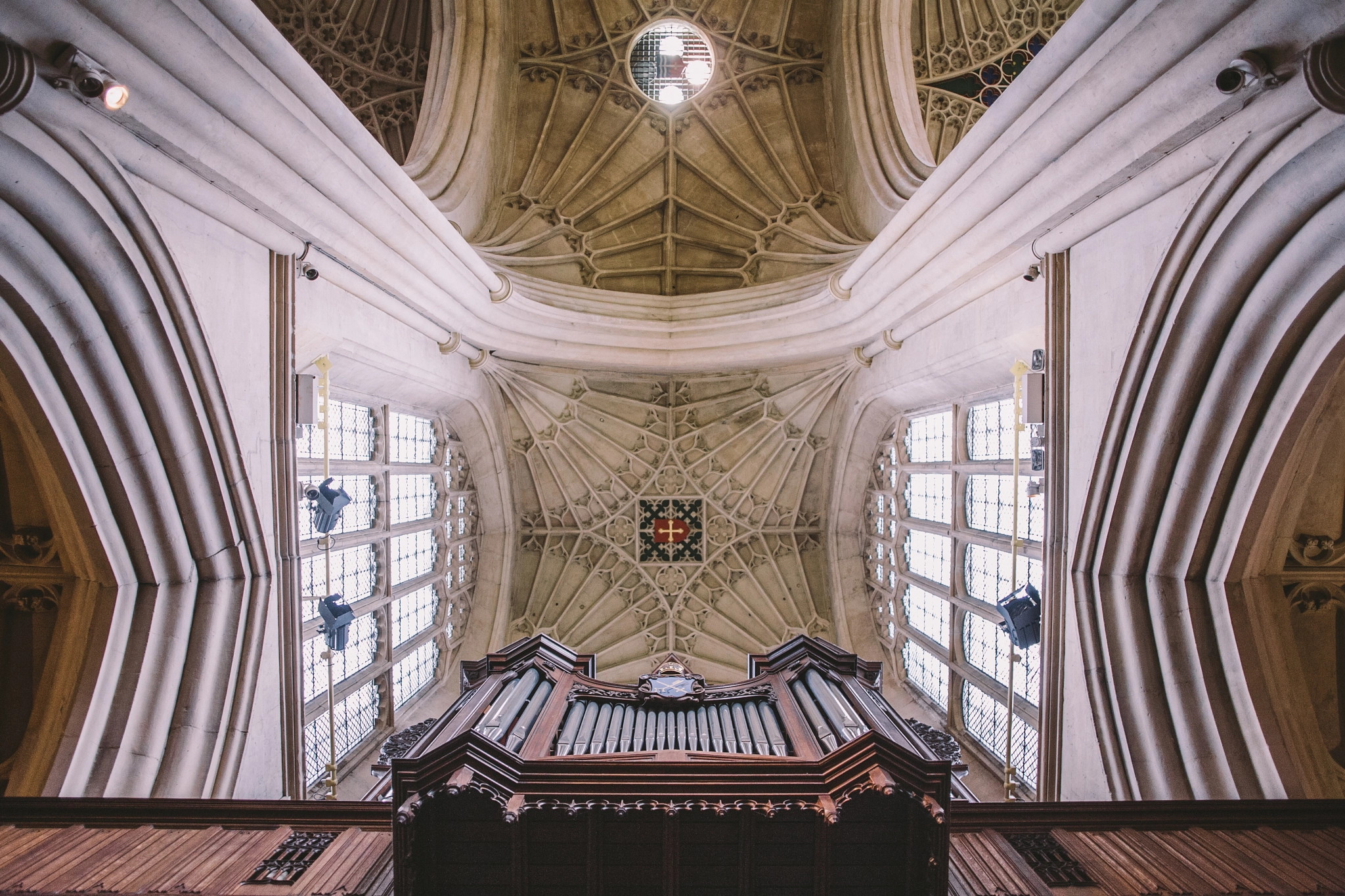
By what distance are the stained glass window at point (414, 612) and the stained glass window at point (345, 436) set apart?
2497 mm

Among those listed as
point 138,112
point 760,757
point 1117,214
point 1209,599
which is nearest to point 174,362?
point 138,112

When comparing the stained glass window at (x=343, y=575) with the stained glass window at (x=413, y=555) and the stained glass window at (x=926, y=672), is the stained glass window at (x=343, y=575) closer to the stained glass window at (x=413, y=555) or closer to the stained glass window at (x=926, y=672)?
the stained glass window at (x=413, y=555)

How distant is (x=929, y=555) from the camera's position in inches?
470

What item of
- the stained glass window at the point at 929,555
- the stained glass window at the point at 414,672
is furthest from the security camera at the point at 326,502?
the stained glass window at the point at 929,555

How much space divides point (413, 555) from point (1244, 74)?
11459mm

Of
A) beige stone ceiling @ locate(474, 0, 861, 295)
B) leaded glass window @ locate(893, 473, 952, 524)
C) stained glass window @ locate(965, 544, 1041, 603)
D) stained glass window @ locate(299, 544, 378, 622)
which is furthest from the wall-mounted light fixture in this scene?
leaded glass window @ locate(893, 473, 952, 524)

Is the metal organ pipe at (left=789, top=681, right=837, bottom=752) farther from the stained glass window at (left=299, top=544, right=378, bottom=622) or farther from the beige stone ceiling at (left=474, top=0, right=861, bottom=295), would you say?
the beige stone ceiling at (left=474, top=0, right=861, bottom=295)

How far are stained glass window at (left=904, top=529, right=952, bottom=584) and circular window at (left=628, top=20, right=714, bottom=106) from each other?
814cm

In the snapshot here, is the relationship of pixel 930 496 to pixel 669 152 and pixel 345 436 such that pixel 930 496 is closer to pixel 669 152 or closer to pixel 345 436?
pixel 669 152

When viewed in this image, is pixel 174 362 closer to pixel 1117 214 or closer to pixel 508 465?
pixel 1117 214

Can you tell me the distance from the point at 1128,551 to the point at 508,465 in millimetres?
10624

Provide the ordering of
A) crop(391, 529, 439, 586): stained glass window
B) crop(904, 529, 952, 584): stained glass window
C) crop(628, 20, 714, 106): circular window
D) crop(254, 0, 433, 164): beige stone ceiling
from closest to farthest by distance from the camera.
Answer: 1. crop(254, 0, 433, 164): beige stone ceiling
2. crop(904, 529, 952, 584): stained glass window
3. crop(391, 529, 439, 586): stained glass window
4. crop(628, 20, 714, 106): circular window

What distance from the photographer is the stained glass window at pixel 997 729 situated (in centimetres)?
877

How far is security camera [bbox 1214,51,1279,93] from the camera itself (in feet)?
13.1
